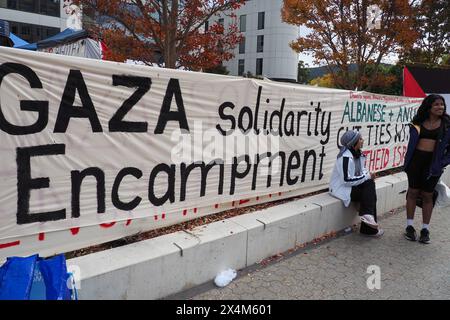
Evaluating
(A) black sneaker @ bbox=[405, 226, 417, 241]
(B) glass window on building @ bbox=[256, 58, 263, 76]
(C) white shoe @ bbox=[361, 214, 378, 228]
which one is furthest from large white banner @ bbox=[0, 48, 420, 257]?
(B) glass window on building @ bbox=[256, 58, 263, 76]

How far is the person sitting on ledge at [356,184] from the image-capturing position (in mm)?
4488

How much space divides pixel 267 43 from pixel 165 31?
1834 inches

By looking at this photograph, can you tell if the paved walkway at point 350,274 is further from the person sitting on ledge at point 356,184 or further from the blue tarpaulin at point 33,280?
the blue tarpaulin at point 33,280

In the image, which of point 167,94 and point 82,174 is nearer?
point 82,174

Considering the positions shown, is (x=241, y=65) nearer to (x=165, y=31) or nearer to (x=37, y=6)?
(x=37, y=6)

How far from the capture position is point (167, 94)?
10.7 ft

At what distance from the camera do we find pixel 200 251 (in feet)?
10.4

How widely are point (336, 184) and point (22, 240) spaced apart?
3.50 metres

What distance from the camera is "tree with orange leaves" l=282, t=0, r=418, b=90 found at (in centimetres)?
820

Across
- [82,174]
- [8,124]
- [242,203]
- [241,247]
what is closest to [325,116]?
[242,203]

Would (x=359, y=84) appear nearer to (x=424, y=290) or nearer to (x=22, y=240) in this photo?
(x=424, y=290)

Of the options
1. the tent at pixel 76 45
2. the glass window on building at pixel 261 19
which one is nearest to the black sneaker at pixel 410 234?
the tent at pixel 76 45

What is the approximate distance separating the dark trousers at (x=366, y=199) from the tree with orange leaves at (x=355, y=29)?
5088 mm

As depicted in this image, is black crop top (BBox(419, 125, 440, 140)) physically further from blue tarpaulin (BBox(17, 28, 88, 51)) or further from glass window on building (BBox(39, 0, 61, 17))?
glass window on building (BBox(39, 0, 61, 17))
